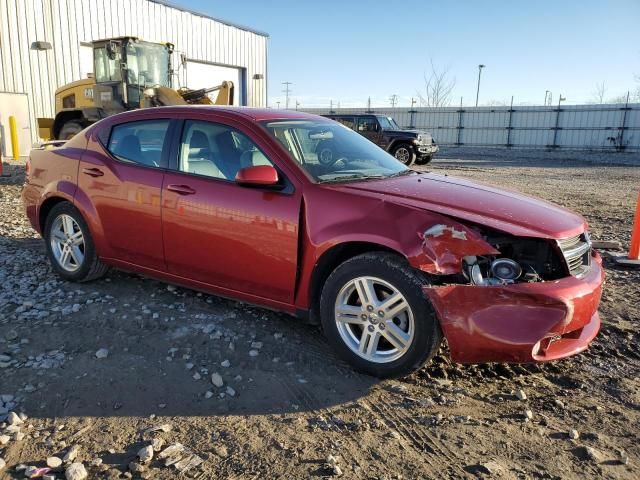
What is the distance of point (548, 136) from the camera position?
1204 inches

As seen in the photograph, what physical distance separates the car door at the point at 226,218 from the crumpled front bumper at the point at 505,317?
1098 mm

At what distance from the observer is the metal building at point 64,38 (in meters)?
17.9

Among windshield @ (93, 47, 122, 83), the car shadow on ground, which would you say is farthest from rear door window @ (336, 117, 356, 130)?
the car shadow on ground

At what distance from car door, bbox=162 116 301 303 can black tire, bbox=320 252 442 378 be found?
0.34 m

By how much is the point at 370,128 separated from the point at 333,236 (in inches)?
636

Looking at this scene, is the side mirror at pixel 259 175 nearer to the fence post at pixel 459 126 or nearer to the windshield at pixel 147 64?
the windshield at pixel 147 64

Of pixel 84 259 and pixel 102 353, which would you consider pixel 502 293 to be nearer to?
pixel 102 353

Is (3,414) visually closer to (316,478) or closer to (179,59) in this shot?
(316,478)

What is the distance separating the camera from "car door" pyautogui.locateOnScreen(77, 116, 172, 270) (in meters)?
4.14

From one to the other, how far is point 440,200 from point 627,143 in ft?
Result: 98.7

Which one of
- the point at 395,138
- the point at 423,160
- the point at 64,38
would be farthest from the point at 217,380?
the point at 64,38

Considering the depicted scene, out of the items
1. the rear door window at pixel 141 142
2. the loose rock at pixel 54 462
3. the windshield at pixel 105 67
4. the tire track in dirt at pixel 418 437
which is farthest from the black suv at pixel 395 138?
the loose rock at pixel 54 462

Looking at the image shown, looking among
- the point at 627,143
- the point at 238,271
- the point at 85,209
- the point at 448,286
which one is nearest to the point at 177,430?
the point at 238,271

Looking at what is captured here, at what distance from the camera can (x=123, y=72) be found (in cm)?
1368
